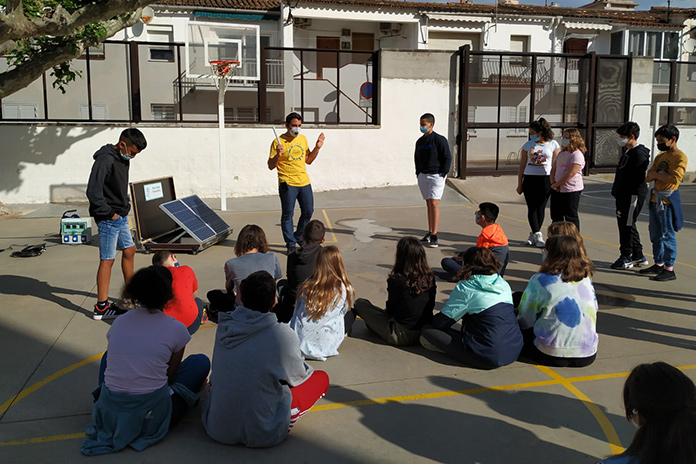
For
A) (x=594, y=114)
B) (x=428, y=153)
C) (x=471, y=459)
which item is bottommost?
(x=471, y=459)

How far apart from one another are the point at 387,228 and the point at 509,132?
1073 cm

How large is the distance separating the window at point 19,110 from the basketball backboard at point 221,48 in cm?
551

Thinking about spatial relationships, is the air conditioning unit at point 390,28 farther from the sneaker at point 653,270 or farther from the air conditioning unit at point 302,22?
the sneaker at point 653,270

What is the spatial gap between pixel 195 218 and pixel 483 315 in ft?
18.6

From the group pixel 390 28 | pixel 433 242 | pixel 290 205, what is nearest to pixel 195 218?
pixel 290 205

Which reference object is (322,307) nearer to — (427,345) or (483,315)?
(427,345)

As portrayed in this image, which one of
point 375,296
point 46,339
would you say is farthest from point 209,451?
point 375,296

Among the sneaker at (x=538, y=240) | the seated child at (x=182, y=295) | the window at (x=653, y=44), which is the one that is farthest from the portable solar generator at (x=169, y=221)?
the window at (x=653, y=44)

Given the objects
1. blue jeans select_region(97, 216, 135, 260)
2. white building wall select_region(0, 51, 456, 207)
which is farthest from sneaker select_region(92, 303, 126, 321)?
white building wall select_region(0, 51, 456, 207)

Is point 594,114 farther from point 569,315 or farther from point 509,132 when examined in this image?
point 569,315

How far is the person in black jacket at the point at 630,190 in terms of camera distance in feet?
23.7

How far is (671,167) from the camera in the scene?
670cm

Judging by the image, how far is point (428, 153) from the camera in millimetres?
8820

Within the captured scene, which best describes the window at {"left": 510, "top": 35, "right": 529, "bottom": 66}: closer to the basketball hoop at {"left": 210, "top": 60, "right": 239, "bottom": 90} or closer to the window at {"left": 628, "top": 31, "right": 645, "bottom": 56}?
the window at {"left": 628, "top": 31, "right": 645, "bottom": 56}
